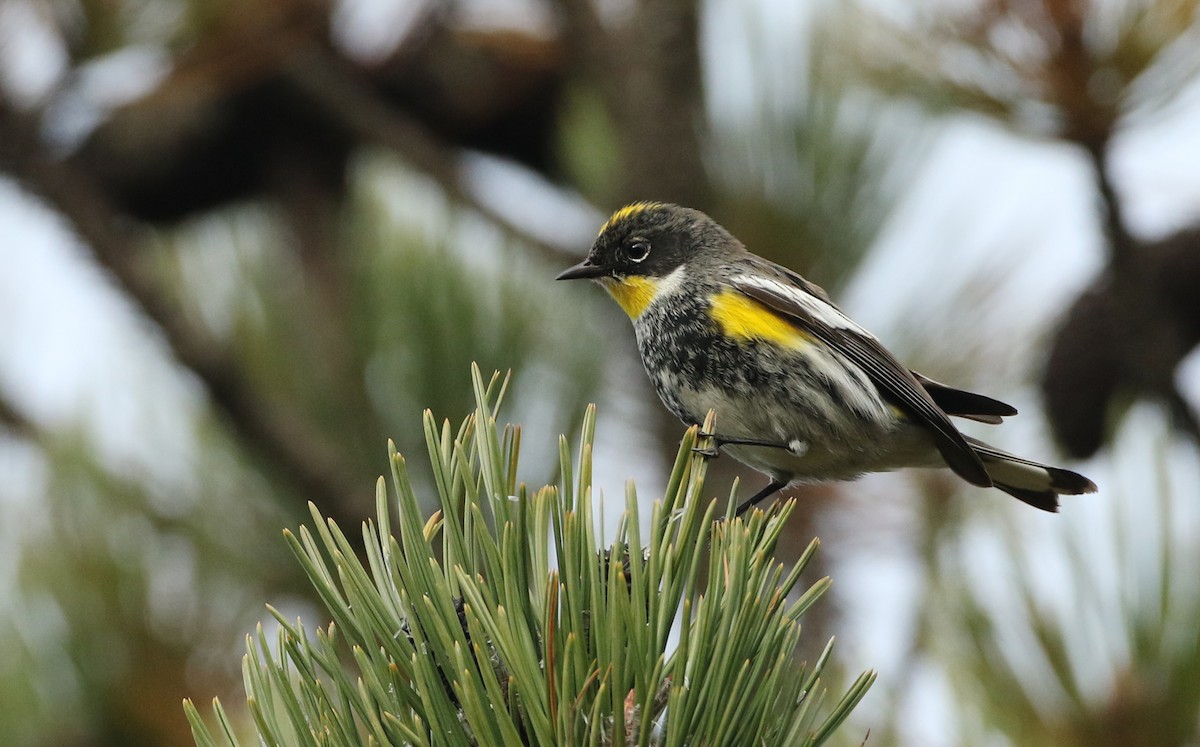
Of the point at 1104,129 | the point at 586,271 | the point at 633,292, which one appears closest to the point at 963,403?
the point at 1104,129

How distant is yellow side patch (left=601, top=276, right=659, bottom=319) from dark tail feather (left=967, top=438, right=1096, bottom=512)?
933 mm

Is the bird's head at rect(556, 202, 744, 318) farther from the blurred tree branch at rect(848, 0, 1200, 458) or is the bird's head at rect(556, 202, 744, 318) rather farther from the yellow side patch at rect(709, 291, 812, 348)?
the blurred tree branch at rect(848, 0, 1200, 458)

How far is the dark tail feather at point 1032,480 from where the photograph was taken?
284 centimetres

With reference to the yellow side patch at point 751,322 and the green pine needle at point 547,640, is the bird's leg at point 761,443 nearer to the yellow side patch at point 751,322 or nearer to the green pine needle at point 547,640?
the yellow side patch at point 751,322

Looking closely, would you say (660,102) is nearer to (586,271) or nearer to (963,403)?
(586,271)

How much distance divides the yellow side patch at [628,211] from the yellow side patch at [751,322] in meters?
0.36

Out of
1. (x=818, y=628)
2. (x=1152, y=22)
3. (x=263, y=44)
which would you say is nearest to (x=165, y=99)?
(x=263, y=44)

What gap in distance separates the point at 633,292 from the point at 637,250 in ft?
0.41

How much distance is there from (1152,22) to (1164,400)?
2.93ft

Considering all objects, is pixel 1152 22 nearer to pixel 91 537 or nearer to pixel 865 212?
pixel 865 212

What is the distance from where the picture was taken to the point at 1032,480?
2961 mm

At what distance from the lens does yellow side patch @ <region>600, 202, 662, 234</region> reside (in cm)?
331


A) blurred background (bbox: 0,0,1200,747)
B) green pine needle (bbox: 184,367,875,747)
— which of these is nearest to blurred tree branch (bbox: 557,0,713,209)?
blurred background (bbox: 0,0,1200,747)

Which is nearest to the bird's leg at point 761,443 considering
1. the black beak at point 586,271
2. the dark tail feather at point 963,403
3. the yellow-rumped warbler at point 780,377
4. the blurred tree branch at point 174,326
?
the yellow-rumped warbler at point 780,377
